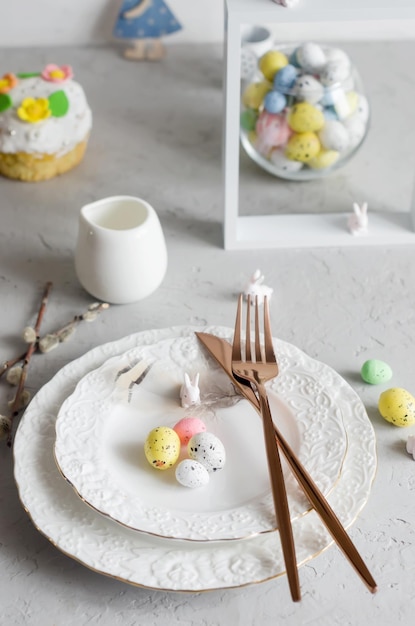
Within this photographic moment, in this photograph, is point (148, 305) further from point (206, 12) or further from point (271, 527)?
point (206, 12)

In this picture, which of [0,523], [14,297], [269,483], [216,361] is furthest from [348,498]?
[14,297]

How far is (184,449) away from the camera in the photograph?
776mm

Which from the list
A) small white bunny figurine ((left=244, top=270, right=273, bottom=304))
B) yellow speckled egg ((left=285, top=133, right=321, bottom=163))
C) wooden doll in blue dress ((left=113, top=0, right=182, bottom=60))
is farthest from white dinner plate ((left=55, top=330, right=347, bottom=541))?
wooden doll in blue dress ((left=113, top=0, right=182, bottom=60))

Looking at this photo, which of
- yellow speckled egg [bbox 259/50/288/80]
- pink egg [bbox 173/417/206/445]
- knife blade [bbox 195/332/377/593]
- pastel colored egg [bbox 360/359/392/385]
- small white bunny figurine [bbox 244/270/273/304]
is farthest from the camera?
yellow speckled egg [bbox 259/50/288/80]

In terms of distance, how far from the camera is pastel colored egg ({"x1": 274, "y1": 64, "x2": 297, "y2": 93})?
1.09 m

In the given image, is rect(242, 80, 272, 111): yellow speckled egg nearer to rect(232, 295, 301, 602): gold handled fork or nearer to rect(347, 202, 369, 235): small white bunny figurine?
rect(347, 202, 369, 235): small white bunny figurine

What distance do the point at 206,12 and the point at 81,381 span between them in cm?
90

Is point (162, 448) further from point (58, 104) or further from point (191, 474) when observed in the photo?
point (58, 104)

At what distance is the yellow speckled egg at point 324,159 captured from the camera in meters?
1.14

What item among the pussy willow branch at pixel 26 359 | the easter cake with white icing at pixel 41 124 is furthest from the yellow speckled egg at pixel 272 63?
the pussy willow branch at pixel 26 359

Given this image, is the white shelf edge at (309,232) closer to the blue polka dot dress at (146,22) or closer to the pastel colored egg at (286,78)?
the pastel colored egg at (286,78)

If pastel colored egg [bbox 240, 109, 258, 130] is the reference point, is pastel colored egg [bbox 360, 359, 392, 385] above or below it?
below

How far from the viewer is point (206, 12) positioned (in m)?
1.51

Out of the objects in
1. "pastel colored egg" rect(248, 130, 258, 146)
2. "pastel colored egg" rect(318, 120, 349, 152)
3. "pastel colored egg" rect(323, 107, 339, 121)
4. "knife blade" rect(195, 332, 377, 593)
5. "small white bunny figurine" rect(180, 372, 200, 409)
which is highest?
"pastel colored egg" rect(323, 107, 339, 121)
